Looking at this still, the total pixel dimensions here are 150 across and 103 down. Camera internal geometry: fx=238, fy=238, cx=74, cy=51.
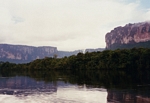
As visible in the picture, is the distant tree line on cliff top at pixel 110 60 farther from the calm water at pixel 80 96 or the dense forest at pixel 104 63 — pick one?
the calm water at pixel 80 96

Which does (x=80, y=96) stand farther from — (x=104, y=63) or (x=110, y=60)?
(x=104, y=63)

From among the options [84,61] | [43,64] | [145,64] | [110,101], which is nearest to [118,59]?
[145,64]

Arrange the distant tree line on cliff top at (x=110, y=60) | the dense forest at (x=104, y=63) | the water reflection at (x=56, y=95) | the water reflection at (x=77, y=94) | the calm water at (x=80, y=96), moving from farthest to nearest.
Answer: the distant tree line on cliff top at (x=110, y=60), the dense forest at (x=104, y=63), the water reflection at (x=56, y=95), the water reflection at (x=77, y=94), the calm water at (x=80, y=96)

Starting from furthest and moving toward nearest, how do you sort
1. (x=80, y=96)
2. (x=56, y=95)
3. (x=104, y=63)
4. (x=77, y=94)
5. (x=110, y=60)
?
(x=104, y=63)
(x=110, y=60)
(x=77, y=94)
(x=56, y=95)
(x=80, y=96)

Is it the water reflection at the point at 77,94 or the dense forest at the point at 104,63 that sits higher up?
the dense forest at the point at 104,63

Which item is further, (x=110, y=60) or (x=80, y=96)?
(x=110, y=60)

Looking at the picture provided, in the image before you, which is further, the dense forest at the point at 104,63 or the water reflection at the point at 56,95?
the dense forest at the point at 104,63

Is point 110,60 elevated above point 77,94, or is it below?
above

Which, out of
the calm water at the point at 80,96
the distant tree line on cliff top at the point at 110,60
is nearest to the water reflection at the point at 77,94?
the calm water at the point at 80,96

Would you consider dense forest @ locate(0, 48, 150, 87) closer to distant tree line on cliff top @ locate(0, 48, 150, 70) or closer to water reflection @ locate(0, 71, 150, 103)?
distant tree line on cliff top @ locate(0, 48, 150, 70)

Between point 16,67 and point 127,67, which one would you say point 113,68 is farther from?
point 16,67

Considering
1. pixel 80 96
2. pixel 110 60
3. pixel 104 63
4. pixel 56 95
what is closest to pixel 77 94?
pixel 80 96

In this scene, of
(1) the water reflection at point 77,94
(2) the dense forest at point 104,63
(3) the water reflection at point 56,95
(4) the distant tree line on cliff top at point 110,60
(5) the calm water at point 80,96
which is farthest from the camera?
(4) the distant tree line on cliff top at point 110,60

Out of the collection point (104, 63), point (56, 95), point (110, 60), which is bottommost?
point (56, 95)
